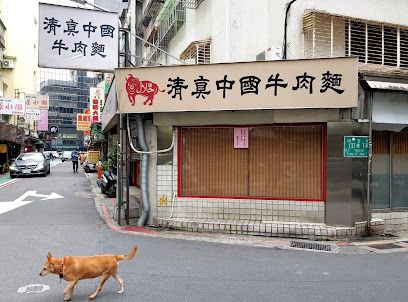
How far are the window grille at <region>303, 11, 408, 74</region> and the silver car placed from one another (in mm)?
20516

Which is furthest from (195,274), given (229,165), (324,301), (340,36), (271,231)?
(340,36)

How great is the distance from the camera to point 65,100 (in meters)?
116

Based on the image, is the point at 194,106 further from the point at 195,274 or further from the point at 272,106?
the point at 195,274

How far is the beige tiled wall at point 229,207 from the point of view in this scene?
9867 mm

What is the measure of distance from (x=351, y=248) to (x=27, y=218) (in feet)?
27.3

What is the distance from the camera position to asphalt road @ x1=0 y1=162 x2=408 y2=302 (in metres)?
5.62

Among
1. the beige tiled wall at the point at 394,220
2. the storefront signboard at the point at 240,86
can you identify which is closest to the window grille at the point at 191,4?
the storefront signboard at the point at 240,86

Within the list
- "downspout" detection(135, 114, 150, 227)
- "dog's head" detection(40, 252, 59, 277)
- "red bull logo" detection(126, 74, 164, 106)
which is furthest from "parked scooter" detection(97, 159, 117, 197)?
"dog's head" detection(40, 252, 59, 277)

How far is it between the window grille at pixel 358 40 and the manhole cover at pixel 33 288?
792cm

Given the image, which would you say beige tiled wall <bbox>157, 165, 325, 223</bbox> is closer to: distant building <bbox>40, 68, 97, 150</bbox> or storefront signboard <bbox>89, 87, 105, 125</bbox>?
storefront signboard <bbox>89, 87, 105, 125</bbox>

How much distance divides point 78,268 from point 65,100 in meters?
118

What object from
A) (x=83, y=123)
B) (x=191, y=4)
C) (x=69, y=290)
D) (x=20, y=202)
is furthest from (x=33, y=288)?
(x=83, y=123)

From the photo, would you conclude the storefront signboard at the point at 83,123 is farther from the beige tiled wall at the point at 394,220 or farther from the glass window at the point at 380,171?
the beige tiled wall at the point at 394,220

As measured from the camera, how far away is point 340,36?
10.9 meters
